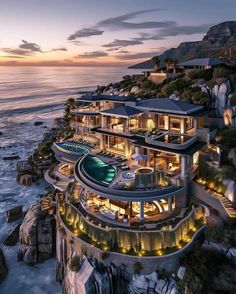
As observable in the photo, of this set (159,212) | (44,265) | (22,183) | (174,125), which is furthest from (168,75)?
(44,265)

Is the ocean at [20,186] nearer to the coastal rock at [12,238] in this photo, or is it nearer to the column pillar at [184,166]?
the coastal rock at [12,238]

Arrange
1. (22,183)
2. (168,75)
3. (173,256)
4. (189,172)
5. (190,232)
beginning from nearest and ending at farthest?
1. (173,256)
2. (190,232)
3. (189,172)
4. (22,183)
5. (168,75)

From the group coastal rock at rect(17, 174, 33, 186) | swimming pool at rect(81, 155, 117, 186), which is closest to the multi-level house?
swimming pool at rect(81, 155, 117, 186)

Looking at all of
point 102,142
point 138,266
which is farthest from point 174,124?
point 138,266

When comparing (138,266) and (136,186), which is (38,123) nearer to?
(136,186)

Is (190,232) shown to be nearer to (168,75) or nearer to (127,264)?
(127,264)
